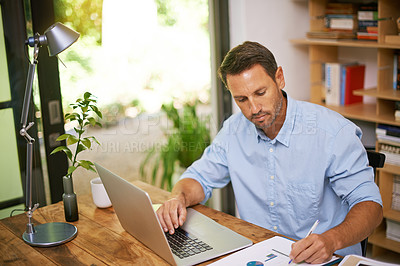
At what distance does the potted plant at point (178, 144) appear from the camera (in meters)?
3.12

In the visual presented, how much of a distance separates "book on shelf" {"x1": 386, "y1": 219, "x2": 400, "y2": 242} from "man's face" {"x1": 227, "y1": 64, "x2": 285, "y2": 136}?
1.51 m

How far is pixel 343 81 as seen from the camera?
313 centimetres

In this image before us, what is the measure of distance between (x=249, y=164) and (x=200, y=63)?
1.38 meters

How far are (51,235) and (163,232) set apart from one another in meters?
0.54

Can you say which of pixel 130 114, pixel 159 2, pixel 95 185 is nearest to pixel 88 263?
pixel 95 185

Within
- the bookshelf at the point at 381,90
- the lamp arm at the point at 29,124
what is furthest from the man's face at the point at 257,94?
the bookshelf at the point at 381,90

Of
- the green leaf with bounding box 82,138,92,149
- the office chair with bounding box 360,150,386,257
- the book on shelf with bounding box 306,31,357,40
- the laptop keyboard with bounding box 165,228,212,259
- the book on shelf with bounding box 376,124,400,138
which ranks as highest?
the book on shelf with bounding box 306,31,357,40

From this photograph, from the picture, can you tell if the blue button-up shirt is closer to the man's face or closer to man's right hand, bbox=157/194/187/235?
the man's face

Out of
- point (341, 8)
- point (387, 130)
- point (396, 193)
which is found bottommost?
point (396, 193)

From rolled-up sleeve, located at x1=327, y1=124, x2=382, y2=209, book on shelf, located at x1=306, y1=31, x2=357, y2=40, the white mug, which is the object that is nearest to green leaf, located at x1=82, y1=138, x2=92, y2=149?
the white mug

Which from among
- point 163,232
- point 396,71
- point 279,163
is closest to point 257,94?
point 279,163

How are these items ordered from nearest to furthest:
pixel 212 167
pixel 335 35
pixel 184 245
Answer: pixel 184 245
pixel 212 167
pixel 335 35

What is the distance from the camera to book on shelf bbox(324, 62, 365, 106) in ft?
10.2

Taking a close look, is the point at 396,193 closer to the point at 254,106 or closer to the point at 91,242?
the point at 254,106
